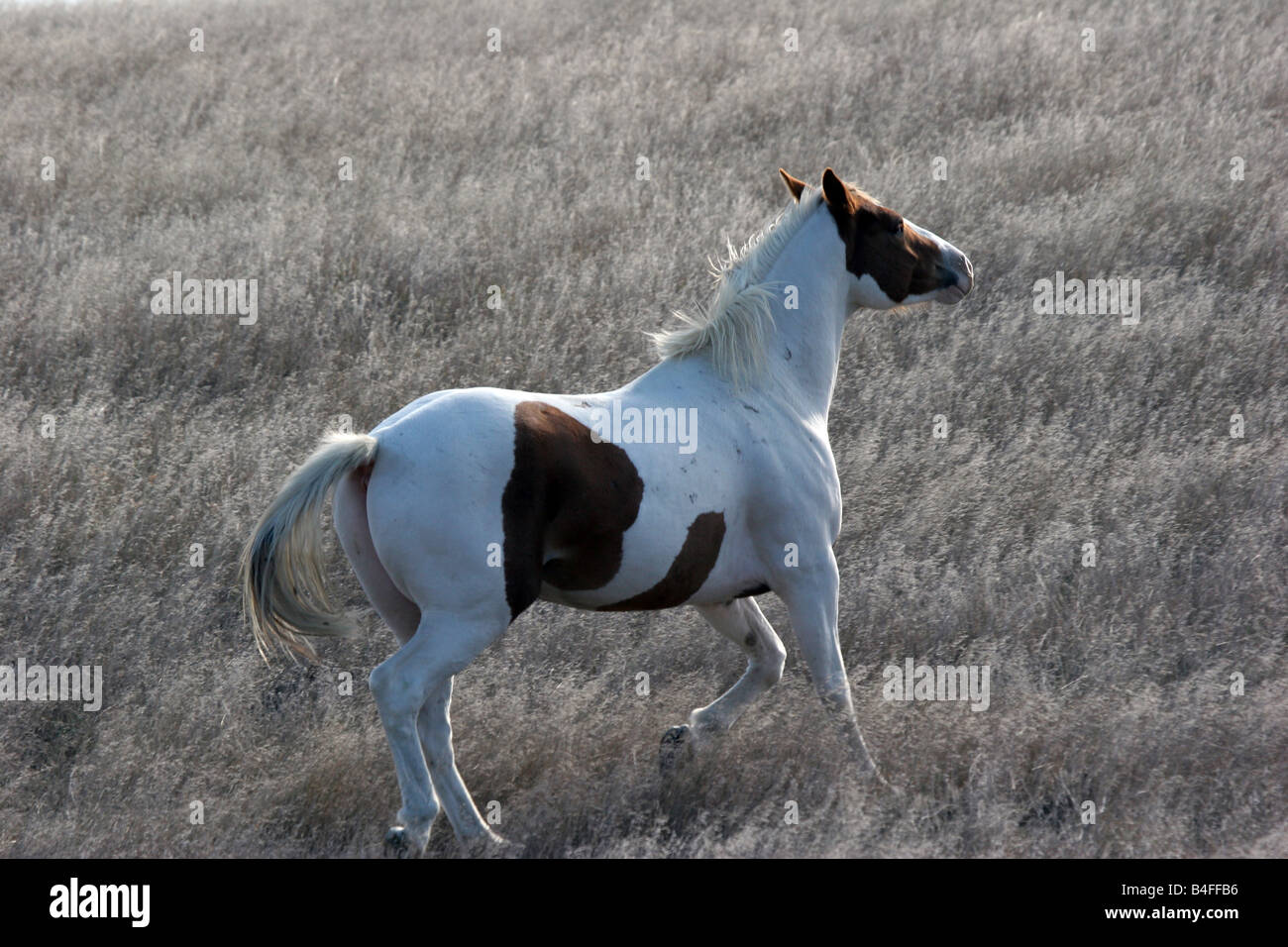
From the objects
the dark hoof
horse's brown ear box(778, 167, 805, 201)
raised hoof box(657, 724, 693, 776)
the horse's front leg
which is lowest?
raised hoof box(657, 724, 693, 776)

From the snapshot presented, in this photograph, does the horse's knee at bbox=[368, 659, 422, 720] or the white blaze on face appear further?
the white blaze on face

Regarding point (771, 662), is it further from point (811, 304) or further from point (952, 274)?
point (952, 274)

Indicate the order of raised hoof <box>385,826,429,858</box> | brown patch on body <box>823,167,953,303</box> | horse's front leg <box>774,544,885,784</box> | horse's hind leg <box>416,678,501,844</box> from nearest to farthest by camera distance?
raised hoof <box>385,826,429,858</box> → horse's hind leg <box>416,678,501,844</box> → horse's front leg <box>774,544,885,784</box> → brown patch on body <box>823,167,953,303</box>

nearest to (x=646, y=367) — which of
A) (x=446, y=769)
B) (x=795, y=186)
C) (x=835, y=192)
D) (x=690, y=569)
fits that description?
(x=795, y=186)

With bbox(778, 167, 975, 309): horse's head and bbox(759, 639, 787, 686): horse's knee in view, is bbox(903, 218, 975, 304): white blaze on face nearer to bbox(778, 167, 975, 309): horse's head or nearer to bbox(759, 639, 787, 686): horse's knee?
bbox(778, 167, 975, 309): horse's head

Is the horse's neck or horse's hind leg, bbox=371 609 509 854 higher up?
the horse's neck

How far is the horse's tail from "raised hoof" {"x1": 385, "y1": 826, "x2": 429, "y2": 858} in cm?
66

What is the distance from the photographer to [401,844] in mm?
3975

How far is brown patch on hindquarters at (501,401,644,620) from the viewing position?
3.84m

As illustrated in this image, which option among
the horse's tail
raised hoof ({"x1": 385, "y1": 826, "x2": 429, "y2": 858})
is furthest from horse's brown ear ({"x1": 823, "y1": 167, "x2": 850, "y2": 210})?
raised hoof ({"x1": 385, "y1": 826, "x2": 429, "y2": 858})

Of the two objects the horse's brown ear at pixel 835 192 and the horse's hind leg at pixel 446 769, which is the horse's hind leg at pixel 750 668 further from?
the horse's brown ear at pixel 835 192

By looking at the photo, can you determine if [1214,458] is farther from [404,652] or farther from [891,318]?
[404,652]

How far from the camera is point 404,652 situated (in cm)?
383

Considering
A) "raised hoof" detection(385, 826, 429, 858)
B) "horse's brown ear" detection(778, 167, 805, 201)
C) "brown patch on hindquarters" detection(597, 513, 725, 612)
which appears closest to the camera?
"raised hoof" detection(385, 826, 429, 858)
